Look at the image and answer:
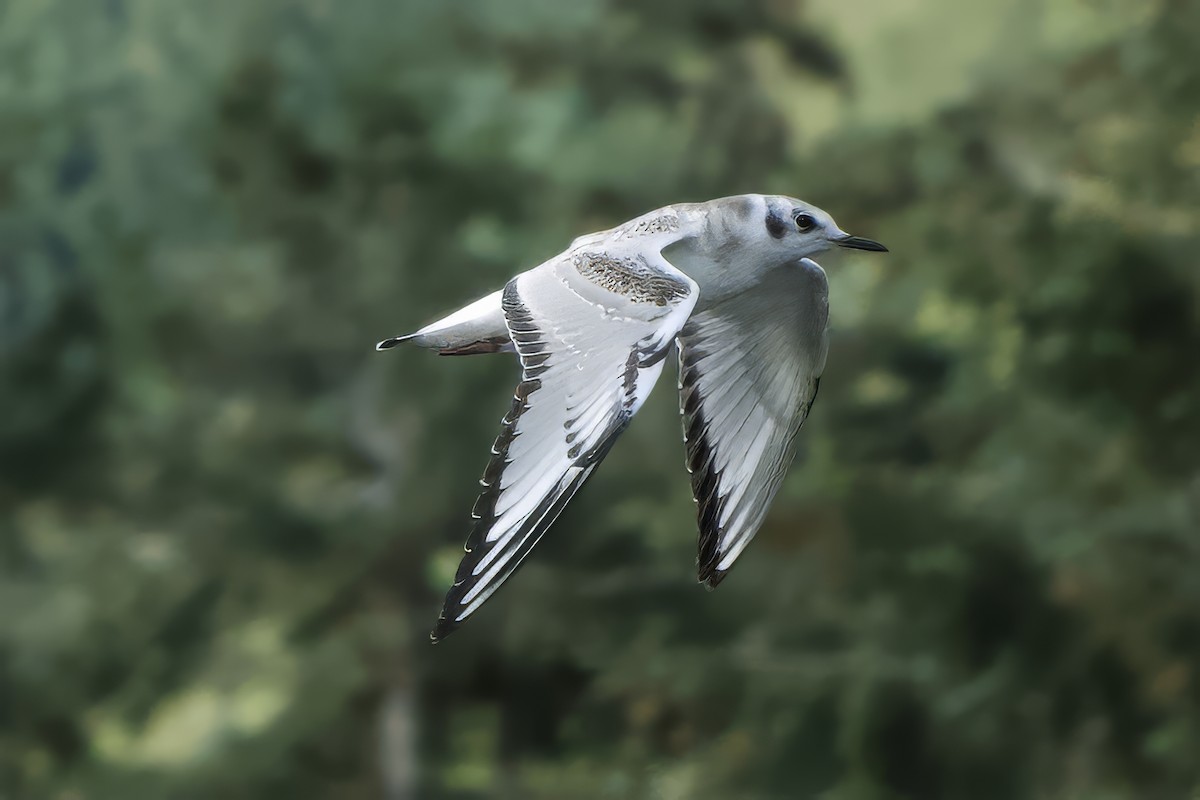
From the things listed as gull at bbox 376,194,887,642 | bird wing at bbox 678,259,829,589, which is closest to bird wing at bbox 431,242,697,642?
gull at bbox 376,194,887,642

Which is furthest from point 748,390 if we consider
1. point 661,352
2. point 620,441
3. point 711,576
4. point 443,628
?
point 620,441

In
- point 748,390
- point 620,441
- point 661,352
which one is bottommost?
point 620,441

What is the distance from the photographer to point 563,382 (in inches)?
69.3

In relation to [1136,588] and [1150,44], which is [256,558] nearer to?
[1136,588]

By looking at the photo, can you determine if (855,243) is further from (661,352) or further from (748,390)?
(661,352)

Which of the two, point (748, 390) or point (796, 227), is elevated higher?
point (796, 227)

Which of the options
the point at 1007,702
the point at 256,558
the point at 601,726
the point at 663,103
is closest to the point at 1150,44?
the point at 663,103

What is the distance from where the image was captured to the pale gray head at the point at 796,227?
6.99 ft

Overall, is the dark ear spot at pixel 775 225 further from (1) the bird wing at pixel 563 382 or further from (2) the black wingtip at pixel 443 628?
(2) the black wingtip at pixel 443 628

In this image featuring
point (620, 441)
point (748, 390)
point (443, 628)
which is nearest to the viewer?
point (443, 628)

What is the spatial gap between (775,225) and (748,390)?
33 centimetres

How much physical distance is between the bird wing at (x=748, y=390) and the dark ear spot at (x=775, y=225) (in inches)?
6.9

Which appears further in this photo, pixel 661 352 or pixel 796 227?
pixel 796 227

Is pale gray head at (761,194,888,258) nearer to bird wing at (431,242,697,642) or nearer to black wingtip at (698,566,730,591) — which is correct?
bird wing at (431,242,697,642)
